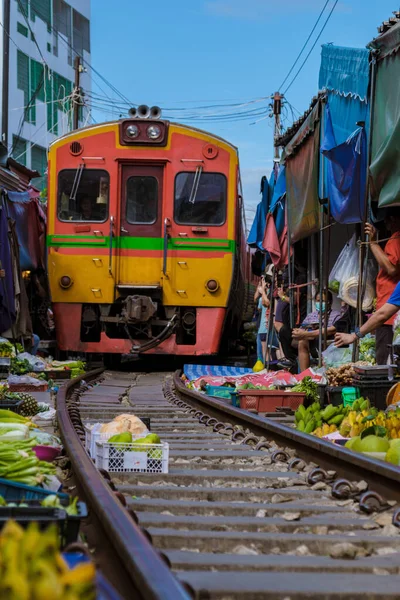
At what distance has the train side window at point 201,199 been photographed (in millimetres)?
13523

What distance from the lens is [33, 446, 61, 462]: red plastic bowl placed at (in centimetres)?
477

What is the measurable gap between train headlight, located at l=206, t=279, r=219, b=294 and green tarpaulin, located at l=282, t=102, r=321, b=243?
1.53m

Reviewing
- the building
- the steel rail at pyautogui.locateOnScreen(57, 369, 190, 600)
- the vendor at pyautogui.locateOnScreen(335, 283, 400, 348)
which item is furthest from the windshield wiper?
the building

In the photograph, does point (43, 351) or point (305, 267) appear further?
point (43, 351)

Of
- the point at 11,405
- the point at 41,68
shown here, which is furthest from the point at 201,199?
the point at 41,68

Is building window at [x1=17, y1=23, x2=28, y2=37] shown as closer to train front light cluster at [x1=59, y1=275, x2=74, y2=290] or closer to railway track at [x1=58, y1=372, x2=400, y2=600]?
train front light cluster at [x1=59, y1=275, x2=74, y2=290]

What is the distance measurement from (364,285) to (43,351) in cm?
897

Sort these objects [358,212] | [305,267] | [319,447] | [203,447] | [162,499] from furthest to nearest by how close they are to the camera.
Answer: [305,267] → [358,212] → [203,447] → [319,447] → [162,499]

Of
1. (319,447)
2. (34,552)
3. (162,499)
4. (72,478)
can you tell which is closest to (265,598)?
(34,552)

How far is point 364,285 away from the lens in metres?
9.71

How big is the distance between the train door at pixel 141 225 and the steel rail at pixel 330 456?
241 inches

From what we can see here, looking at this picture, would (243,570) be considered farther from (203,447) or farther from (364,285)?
(364,285)

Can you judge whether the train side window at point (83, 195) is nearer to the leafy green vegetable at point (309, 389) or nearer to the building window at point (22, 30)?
the leafy green vegetable at point (309, 389)

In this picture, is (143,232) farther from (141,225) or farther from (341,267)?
(341,267)
